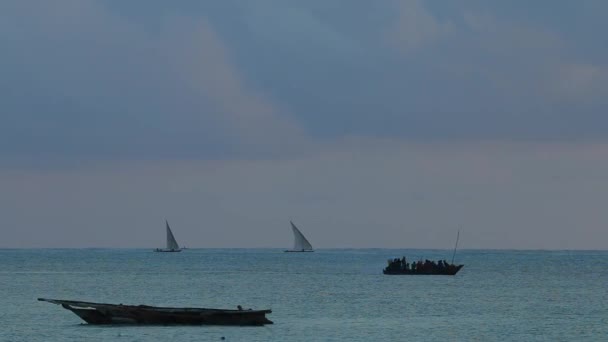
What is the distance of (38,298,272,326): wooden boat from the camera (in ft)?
229

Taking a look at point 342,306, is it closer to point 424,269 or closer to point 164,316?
point 164,316

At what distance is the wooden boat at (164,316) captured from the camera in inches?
2746

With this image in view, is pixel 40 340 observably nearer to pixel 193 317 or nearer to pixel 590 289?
pixel 193 317

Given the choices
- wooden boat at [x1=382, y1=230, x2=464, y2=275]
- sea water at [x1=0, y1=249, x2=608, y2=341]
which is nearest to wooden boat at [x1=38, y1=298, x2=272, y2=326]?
sea water at [x1=0, y1=249, x2=608, y2=341]

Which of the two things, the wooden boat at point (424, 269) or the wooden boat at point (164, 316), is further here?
the wooden boat at point (424, 269)

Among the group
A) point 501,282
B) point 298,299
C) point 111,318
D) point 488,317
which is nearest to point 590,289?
point 501,282

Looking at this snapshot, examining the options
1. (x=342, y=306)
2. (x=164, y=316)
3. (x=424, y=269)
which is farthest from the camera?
(x=424, y=269)

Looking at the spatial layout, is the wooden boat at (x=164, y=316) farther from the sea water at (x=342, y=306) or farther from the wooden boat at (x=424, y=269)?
the wooden boat at (x=424, y=269)

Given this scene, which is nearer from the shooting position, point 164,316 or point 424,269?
point 164,316

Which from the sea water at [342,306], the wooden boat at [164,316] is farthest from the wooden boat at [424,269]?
the wooden boat at [164,316]

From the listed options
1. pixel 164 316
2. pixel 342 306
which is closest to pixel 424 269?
pixel 342 306

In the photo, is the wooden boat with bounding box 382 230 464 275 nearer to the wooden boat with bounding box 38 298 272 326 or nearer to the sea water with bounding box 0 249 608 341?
the sea water with bounding box 0 249 608 341

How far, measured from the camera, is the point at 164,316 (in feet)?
229

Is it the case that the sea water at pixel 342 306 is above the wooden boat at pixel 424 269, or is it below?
below
